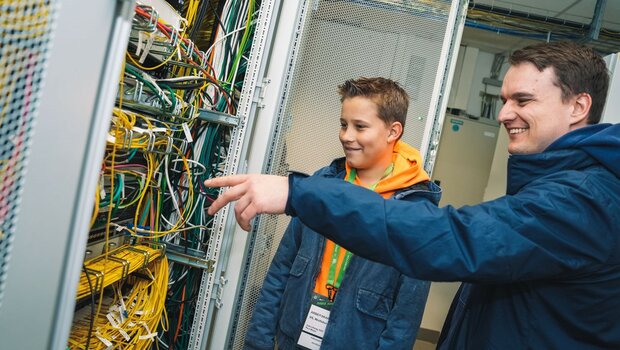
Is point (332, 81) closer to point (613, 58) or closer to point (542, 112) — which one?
point (542, 112)

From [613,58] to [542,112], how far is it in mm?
1540

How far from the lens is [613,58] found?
197 centimetres

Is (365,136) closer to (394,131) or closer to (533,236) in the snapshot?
(394,131)

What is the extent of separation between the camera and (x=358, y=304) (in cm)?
119

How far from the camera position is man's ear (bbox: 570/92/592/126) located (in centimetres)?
91

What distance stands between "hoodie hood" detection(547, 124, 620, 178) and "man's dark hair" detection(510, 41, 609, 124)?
0.41 feet

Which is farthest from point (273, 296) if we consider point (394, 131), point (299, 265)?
point (394, 131)

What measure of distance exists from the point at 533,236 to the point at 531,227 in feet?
0.06

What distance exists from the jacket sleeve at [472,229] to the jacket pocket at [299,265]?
60 cm

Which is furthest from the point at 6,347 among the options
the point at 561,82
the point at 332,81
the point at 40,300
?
the point at 332,81

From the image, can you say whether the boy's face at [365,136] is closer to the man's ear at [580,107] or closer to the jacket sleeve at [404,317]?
the jacket sleeve at [404,317]

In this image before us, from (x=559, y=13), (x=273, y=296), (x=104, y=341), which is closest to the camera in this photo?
(x=104, y=341)

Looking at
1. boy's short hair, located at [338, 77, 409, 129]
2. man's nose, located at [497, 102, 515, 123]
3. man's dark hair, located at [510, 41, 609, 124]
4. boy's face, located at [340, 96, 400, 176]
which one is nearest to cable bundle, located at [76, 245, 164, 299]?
boy's face, located at [340, 96, 400, 176]

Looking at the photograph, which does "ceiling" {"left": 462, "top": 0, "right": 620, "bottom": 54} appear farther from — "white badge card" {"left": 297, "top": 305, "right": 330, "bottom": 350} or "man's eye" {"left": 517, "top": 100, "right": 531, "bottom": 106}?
"white badge card" {"left": 297, "top": 305, "right": 330, "bottom": 350}
